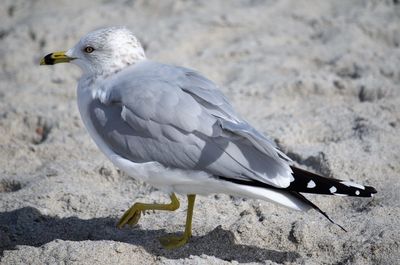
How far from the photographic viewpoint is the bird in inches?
110

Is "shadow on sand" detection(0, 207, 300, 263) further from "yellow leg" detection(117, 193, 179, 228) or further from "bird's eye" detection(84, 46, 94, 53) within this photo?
"bird's eye" detection(84, 46, 94, 53)

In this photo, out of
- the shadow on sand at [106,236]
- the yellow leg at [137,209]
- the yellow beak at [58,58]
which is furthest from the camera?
the yellow beak at [58,58]

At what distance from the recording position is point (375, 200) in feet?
10.9

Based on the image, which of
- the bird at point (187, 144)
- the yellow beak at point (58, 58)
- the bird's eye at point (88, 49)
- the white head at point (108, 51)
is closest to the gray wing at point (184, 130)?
the bird at point (187, 144)

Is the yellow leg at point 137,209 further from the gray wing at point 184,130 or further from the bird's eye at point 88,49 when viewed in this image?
the bird's eye at point 88,49

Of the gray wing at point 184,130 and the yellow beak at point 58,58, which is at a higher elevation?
the yellow beak at point 58,58

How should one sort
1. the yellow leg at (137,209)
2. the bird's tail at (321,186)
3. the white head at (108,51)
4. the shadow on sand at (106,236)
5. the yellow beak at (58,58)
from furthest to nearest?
the yellow beak at (58,58) < the white head at (108,51) < the yellow leg at (137,209) < the shadow on sand at (106,236) < the bird's tail at (321,186)

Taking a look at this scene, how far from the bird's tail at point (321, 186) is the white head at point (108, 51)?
3.63 ft

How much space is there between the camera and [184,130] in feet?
9.44

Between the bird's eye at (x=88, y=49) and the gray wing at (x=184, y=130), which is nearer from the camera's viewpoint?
the gray wing at (x=184, y=130)

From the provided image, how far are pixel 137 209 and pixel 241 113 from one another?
149 cm

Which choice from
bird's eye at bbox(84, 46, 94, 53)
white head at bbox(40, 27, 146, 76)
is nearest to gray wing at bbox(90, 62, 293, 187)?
white head at bbox(40, 27, 146, 76)

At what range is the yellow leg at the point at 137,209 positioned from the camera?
3201mm

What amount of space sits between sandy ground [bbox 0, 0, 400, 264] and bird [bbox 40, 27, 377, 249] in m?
0.27
